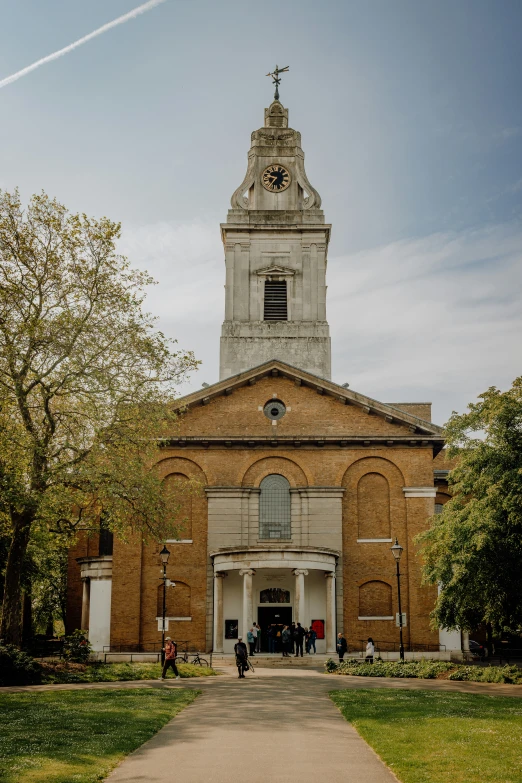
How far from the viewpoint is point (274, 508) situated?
40.0 meters

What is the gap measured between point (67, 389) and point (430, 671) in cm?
1458

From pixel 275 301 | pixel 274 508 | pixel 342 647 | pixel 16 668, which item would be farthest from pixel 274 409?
pixel 16 668

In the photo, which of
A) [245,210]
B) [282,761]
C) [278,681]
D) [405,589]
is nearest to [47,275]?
[278,681]

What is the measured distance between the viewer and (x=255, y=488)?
39.8m

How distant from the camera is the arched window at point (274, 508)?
3969 centimetres

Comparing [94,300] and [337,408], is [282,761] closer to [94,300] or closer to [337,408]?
[94,300]

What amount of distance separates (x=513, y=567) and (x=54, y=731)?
727 inches

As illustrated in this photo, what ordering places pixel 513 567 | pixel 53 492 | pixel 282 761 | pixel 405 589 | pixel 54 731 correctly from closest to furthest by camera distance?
pixel 282 761
pixel 54 731
pixel 53 492
pixel 513 567
pixel 405 589

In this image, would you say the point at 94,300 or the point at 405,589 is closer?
the point at 94,300

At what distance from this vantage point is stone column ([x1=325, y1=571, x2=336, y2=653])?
36531 millimetres

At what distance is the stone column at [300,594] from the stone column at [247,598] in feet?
6.45

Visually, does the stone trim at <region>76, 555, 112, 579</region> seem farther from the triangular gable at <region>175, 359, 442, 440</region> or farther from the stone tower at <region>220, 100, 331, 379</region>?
the stone tower at <region>220, 100, 331, 379</region>

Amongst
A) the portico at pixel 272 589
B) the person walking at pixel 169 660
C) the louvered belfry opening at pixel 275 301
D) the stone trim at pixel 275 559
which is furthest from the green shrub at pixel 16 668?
the louvered belfry opening at pixel 275 301

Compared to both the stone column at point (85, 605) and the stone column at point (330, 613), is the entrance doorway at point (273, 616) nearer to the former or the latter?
the stone column at point (330, 613)
